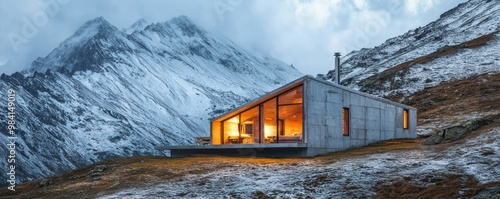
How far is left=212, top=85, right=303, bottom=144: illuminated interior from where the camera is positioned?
120 ft

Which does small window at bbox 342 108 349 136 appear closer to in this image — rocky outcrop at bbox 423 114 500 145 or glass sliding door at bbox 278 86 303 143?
glass sliding door at bbox 278 86 303 143

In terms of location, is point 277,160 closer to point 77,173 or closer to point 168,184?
point 168,184

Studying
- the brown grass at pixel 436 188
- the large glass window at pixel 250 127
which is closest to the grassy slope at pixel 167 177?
the brown grass at pixel 436 188

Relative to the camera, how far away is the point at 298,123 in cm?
3631

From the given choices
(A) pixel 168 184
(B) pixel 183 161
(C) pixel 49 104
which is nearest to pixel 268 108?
(B) pixel 183 161

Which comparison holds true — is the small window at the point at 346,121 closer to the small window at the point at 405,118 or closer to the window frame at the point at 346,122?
the window frame at the point at 346,122

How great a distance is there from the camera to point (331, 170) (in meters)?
27.5

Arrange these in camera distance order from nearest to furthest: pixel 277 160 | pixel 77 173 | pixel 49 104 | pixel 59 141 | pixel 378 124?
pixel 277 160 < pixel 77 173 < pixel 378 124 < pixel 59 141 < pixel 49 104

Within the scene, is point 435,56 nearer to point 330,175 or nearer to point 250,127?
point 250,127

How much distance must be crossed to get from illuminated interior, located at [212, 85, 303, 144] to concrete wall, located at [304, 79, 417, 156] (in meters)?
0.86

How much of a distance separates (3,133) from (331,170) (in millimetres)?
137867

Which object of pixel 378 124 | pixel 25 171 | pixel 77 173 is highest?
pixel 378 124

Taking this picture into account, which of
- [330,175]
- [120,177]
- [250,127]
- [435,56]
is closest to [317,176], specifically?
[330,175]

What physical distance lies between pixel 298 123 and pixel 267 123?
241cm
